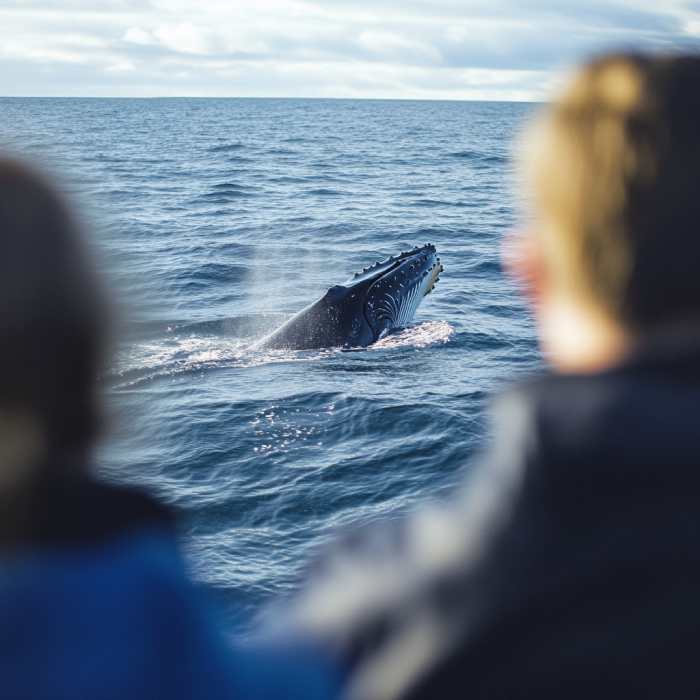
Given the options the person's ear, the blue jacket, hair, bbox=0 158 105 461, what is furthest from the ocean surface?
the blue jacket

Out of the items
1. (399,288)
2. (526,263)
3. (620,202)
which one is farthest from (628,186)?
(399,288)

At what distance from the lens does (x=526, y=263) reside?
152 cm

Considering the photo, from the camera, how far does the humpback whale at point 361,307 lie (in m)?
10.3

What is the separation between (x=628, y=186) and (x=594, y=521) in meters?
0.53

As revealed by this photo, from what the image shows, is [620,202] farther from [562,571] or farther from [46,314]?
[46,314]

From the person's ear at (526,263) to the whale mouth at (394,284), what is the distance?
28.1 feet

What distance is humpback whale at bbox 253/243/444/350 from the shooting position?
10.3 metres

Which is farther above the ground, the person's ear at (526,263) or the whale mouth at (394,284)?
the person's ear at (526,263)

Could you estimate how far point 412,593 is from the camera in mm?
1044

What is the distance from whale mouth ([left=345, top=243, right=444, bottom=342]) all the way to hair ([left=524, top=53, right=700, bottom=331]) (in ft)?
29.1

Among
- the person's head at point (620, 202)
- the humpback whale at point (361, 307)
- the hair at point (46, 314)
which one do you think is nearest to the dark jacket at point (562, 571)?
the person's head at point (620, 202)

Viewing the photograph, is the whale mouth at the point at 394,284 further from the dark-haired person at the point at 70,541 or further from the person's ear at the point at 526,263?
A: the dark-haired person at the point at 70,541

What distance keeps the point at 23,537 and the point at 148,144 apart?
6277cm

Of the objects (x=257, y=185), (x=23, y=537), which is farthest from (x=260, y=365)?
(x=257, y=185)
